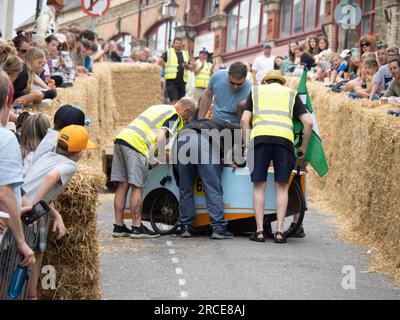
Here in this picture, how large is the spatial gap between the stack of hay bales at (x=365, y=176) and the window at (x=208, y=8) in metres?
41.1

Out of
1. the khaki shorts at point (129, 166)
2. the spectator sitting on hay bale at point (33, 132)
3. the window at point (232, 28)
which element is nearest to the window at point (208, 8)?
the window at point (232, 28)

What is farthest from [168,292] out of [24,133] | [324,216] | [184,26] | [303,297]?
[184,26]

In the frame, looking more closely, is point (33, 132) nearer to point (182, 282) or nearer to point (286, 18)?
point (182, 282)

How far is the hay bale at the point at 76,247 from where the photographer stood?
8.10 metres

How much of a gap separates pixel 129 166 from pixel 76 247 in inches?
151

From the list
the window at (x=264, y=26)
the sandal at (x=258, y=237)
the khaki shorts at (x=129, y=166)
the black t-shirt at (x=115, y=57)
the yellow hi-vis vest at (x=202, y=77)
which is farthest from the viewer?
the window at (x=264, y=26)

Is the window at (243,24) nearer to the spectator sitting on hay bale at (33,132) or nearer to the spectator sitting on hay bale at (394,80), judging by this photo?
the spectator sitting on hay bale at (394,80)

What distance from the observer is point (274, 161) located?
39.5 feet

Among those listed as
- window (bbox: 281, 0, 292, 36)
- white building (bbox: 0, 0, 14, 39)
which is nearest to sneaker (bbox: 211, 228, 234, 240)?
white building (bbox: 0, 0, 14, 39)

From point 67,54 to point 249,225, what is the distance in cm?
832

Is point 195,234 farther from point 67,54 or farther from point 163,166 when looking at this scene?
point 67,54

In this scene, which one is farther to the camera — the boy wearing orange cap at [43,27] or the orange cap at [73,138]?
the boy wearing orange cap at [43,27]

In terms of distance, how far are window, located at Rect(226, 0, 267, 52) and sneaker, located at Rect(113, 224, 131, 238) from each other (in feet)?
122

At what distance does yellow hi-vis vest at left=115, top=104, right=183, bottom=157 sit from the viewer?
12.0 meters
